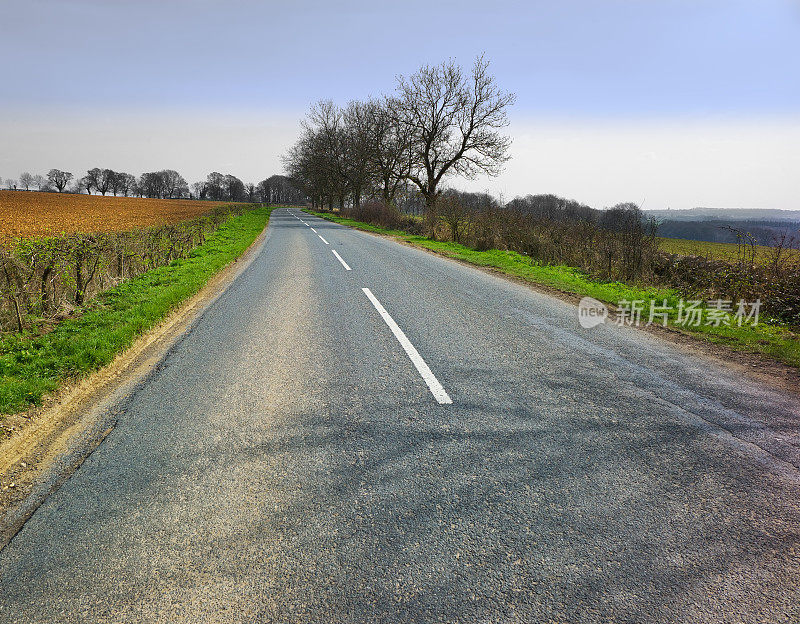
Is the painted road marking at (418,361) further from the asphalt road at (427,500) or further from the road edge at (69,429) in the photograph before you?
the road edge at (69,429)

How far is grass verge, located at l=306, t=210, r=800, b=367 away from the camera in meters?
6.22

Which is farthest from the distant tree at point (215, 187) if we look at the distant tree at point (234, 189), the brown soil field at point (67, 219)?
the brown soil field at point (67, 219)

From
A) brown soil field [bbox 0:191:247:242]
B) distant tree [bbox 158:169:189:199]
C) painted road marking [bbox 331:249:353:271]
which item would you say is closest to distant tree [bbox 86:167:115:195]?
distant tree [bbox 158:169:189:199]

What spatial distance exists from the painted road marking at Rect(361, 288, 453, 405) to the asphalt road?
0.04 metres

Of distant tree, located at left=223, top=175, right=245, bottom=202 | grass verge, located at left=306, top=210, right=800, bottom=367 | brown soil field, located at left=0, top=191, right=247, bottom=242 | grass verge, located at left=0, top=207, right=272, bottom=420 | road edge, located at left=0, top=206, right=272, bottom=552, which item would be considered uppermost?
distant tree, located at left=223, top=175, right=245, bottom=202

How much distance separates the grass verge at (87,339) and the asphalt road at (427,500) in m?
0.86

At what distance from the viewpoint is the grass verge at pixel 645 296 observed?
20.4ft

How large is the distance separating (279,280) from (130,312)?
13.3 feet

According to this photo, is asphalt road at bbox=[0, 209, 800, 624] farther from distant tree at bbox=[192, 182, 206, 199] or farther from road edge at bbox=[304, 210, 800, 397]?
distant tree at bbox=[192, 182, 206, 199]

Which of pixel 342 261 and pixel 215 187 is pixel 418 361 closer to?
pixel 342 261

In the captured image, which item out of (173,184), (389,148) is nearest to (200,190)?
(173,184)

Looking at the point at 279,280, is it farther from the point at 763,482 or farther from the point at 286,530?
the point at 763,482

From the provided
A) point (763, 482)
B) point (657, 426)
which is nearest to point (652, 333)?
point (657, 426)

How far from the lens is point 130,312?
7.24m
